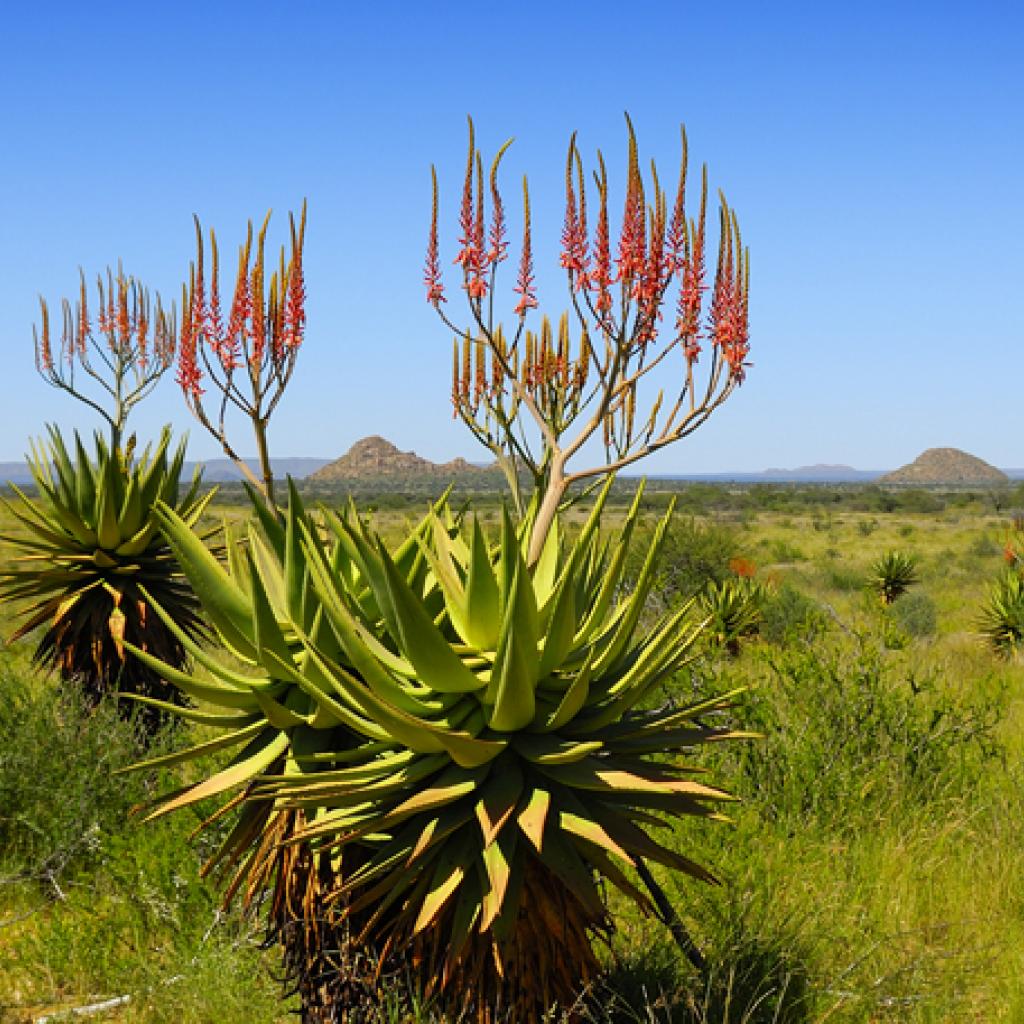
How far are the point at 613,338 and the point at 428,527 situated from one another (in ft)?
3.34

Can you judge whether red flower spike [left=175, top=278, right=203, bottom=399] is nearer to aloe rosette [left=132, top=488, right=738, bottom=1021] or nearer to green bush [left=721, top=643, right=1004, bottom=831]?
aloe rosette [left=132, top=488, right=738, bottom=1021]

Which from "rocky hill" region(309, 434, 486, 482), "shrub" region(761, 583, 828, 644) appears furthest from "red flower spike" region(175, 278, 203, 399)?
"rocky hill" region(309, 434, 486, 482)

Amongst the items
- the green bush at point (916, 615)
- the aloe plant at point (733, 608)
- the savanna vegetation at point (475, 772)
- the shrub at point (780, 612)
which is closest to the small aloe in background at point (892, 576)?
the green bush at point (916, 615)

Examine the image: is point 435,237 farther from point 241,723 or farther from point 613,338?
point 241,723

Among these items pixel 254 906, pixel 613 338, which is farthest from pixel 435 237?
pixel 254 906

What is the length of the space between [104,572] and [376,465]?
17678 cm

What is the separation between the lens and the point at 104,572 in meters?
7.49

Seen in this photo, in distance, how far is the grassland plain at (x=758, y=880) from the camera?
4.56 metres

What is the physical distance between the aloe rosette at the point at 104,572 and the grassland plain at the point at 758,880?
1.38ft

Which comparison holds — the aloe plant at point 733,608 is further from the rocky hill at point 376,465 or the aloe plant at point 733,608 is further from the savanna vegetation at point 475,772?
the rocky hill at point 376,465

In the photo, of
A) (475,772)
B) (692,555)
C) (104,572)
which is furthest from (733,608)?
(475,772)

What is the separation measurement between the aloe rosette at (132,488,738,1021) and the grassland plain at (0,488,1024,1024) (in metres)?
0.48

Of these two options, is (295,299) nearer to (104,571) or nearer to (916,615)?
(104,571)

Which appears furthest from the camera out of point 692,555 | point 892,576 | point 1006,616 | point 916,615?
point 892,576
